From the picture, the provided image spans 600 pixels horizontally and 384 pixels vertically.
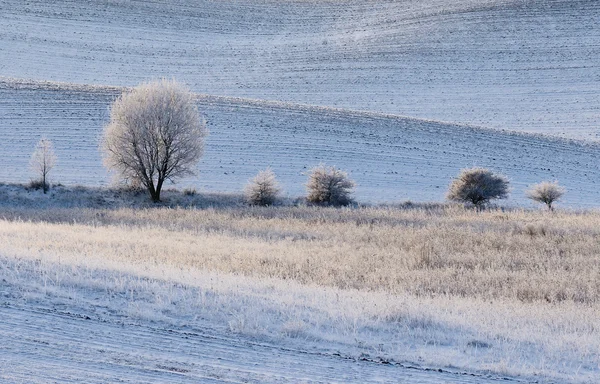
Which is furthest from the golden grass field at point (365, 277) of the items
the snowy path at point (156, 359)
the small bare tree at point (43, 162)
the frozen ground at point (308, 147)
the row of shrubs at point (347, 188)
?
the frozen ground at point (308, 147)

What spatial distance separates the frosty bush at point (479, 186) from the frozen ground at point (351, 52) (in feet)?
60.2

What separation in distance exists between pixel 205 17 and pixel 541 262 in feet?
228

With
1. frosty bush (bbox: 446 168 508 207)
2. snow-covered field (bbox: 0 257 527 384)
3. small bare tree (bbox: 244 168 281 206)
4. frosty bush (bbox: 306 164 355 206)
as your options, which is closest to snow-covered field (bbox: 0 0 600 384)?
snow-covered field (bbox: 0 257 527 384)

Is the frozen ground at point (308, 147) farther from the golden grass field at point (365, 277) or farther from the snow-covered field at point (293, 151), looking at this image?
the golden grass field at point (365, 277)

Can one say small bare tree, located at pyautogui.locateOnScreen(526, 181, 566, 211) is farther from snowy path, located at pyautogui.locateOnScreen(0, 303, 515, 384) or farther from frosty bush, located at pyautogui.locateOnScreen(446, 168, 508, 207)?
snowy path, located at pyautogui.locateOnScreen(0, 303, 515, 384)

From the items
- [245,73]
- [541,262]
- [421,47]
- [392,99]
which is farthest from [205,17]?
[541,262]

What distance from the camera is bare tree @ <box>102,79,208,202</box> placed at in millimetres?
35219

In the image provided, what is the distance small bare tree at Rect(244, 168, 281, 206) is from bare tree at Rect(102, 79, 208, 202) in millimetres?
3866

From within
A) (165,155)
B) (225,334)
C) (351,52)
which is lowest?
(225,334)

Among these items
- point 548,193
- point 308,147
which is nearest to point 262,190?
point 308,147

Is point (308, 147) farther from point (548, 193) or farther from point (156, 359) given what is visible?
point (156, 359)

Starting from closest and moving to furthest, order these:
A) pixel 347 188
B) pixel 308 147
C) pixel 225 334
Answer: pixel 225 334, pixel 347 188, pixel 308 147

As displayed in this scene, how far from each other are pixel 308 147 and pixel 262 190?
32.0ft

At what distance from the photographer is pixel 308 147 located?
42094 mm
